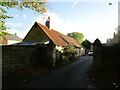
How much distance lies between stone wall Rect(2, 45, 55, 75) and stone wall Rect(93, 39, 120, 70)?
14.6 ft

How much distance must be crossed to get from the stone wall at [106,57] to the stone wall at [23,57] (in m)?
4.44

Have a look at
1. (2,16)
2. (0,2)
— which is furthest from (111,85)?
(0,2)

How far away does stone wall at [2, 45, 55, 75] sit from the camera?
Result: 23.1 ft

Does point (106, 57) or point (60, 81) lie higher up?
point (106, 57)

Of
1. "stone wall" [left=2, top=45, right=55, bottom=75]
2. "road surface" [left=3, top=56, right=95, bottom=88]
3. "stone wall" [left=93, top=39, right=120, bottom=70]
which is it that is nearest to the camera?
"road surface" [left=3, top=56, right=95, bottom=88]

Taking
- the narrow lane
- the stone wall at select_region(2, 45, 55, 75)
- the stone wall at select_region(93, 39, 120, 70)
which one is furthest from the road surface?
the stone wall at select_region(93, 39, 120, 70)

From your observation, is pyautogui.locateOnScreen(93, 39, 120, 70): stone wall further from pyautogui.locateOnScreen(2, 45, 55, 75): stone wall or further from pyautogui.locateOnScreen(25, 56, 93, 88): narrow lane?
pyautogui.locateOnScreen(2, 45, 55, 75): stone wall

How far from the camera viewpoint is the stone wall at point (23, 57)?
277 inches

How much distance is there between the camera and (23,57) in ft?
27.7

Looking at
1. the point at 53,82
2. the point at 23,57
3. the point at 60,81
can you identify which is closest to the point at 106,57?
the point at 60,81

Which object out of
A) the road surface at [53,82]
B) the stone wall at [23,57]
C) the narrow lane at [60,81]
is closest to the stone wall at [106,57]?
the narrow lane at [60,81]

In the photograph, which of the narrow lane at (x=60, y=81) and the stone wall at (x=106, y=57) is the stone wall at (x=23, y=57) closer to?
the narrow lane at (x=60, y=81)

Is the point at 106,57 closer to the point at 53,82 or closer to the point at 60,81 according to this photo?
the point at 60,81

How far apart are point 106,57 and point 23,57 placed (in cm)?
732
